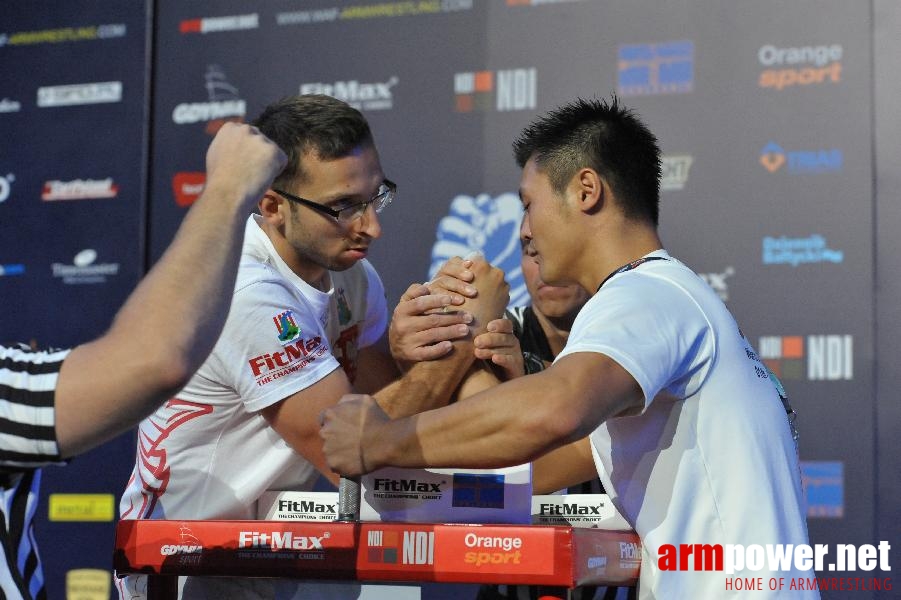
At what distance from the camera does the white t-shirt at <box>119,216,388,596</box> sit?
1897 millimetres

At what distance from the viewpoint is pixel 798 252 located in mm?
3613

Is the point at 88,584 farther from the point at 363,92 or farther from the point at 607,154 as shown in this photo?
the point at 607,154

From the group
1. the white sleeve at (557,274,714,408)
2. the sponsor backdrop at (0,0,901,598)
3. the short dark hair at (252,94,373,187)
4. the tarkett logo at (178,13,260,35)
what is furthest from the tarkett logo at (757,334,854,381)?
the tarkett logo at (178,13,260,35)

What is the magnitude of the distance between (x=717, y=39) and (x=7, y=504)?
2.89 metres

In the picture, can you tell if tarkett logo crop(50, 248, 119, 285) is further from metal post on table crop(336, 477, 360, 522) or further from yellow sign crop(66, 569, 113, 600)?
metal post on table crop(336, 477, 360, 522)

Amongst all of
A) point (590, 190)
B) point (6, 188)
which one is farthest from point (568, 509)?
point (6, 188)

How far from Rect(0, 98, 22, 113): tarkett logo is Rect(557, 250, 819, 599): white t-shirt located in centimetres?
395

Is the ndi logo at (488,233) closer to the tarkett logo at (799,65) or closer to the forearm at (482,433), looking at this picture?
the tarkett logo at (799,65)

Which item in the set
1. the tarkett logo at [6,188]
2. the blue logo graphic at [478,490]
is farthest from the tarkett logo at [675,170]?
the tarkett logo at [6,188]

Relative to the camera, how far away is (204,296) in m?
1.01

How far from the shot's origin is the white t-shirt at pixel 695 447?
4.90 feet

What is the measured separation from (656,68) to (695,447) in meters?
2.58

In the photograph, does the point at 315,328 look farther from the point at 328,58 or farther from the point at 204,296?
the point at 328,58

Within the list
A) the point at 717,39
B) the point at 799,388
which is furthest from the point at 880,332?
the point at 717,39
